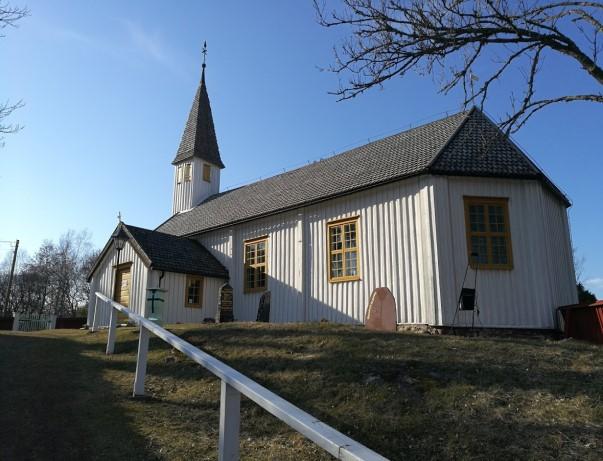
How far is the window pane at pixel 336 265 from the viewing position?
14.8 m

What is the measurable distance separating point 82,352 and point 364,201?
28.3 ft

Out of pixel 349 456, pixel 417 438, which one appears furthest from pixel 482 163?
pixel 349 456

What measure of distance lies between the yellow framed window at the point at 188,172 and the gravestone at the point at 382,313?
59.4ft

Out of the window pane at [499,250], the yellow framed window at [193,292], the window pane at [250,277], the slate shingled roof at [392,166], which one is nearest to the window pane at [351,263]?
the slate shingled roof at [392,166]

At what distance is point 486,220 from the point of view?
13031 mm

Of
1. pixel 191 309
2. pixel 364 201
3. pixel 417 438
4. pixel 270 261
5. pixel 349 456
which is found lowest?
pixel 417 438

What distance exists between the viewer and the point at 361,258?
14211mm

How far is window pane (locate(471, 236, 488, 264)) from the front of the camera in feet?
41.8

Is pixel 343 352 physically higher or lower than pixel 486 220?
lower

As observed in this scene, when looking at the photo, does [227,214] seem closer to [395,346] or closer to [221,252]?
[221,252]

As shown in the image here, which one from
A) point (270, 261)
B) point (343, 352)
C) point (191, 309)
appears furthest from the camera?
point (191, 309)

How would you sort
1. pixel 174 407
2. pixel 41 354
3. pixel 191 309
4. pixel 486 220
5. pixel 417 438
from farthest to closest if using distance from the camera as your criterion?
pixel 191 309 < pixel 486 220 < pixel 41 354 < pixel 174 407 < pixel 417 438

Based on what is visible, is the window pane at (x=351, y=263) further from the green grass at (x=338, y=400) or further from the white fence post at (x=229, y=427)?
the white fence post at (x=229, y=427)

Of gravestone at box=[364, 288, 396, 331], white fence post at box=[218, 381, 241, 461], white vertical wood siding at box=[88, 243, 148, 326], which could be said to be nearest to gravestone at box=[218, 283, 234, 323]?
white vertical wood siding at box=[88, 243, 148, 326]
